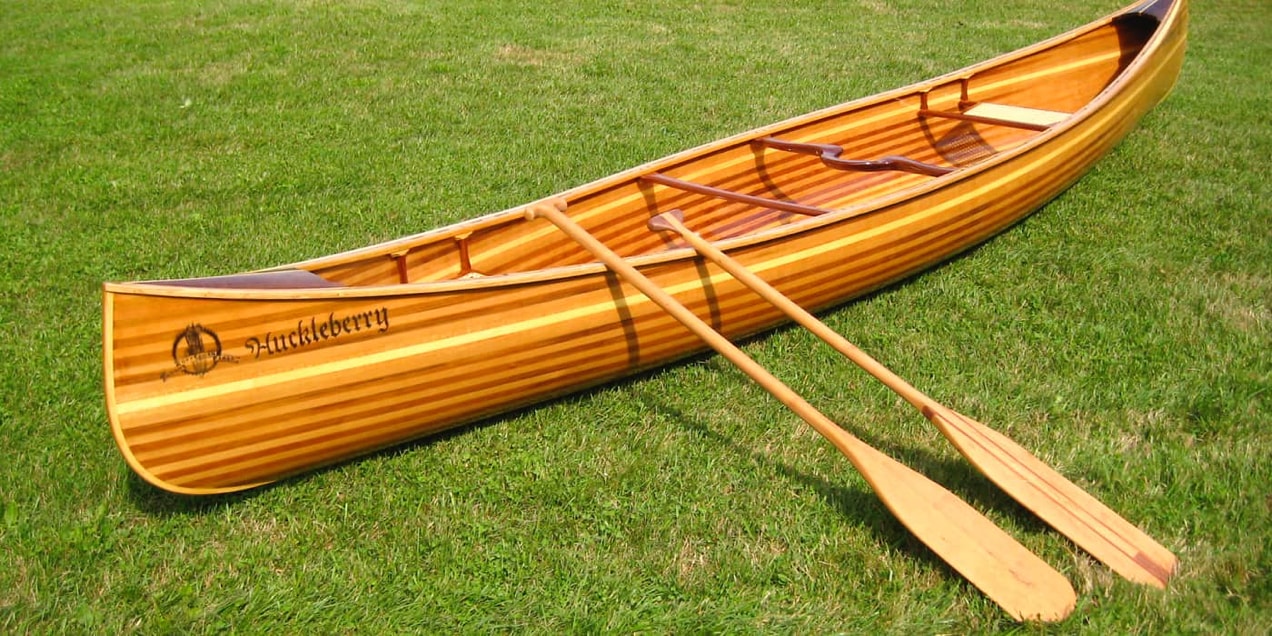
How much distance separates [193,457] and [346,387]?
53 centimetres

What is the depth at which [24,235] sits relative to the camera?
537 centimetres

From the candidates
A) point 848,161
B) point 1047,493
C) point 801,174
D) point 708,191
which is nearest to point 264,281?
point 708,191

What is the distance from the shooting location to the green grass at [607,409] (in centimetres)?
291

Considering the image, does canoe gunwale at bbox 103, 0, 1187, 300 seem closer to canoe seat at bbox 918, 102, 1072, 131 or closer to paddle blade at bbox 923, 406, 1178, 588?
canoe seat at bbox 918, 102, 1072, 131

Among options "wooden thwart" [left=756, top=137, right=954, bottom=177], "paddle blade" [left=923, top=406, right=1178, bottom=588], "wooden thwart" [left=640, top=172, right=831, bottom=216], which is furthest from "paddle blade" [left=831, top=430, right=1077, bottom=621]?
"wooden thwart" [left=756, top=137, right=954, bottom=177]

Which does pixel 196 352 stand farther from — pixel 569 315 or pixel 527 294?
pixel 569 315

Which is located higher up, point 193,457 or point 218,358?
point 218,358

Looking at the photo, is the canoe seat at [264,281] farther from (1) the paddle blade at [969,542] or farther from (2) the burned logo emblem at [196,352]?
(1) the paddle blade at [969,542]

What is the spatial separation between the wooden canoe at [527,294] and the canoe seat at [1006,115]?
0.03m

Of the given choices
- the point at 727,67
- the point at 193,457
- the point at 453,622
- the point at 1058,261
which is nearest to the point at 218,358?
the point at 193,457

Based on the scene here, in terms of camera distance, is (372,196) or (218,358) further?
(372,196)

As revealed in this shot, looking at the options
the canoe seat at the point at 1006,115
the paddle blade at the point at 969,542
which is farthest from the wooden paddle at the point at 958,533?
the canoe seat at the point at 1006,115

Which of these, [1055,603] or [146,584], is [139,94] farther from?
[1055,603]

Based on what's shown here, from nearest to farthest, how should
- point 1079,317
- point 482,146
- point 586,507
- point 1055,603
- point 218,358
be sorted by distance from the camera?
point 1055,603
point 218,358
point 586,507
point 1079,317
point 482,146
